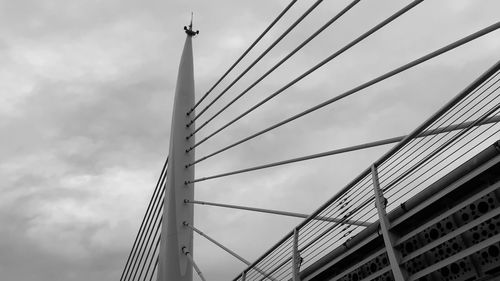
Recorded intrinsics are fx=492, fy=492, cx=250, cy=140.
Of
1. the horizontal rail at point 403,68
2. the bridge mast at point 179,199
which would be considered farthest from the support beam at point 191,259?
the horizontal rail at point 403,68

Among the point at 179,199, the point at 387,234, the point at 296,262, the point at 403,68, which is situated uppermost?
the point at 179,199

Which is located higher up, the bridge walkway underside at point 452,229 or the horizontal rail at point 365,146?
the horizontal rail at point 365,146

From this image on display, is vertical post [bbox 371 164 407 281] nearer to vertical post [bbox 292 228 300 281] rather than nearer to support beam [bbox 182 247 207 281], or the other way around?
vertical post [bbox 292 228 300 281]

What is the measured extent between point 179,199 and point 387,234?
7440 millimetres

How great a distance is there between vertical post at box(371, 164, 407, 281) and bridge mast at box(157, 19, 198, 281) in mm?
6933

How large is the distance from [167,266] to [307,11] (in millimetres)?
6026

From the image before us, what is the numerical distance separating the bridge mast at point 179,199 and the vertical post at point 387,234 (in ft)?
22.7

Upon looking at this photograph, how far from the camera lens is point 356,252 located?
466 centimetres

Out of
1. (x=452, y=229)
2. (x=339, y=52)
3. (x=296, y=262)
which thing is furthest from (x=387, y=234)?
(x=339, y=52)

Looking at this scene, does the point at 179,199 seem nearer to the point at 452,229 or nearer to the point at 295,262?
the point at 295,262

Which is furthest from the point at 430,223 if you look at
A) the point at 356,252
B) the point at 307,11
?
the point at 307,11

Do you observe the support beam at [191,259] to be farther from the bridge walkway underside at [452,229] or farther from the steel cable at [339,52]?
the bridge walkway underside at [452,229]

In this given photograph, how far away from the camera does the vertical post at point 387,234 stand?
381 centimetres

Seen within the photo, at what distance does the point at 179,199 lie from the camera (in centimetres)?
1090
